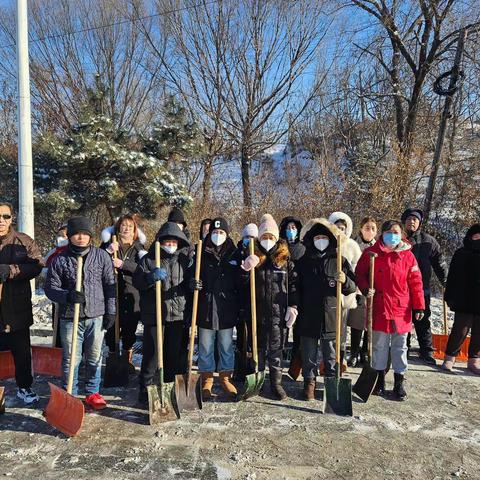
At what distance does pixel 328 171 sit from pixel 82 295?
10952 mm

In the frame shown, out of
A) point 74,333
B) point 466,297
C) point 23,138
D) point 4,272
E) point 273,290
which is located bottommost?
point 74,333

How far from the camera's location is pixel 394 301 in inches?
175

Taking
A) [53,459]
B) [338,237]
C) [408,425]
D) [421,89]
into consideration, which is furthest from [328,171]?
[53,459]

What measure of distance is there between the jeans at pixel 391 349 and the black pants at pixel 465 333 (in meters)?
1.18

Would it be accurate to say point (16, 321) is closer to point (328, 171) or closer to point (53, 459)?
point (53, 459)

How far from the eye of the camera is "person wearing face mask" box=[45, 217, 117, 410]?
13.3 feet

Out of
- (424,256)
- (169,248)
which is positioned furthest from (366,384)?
(169,248)

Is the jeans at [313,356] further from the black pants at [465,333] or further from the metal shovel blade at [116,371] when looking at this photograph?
the metal shovel blade at [116,371]

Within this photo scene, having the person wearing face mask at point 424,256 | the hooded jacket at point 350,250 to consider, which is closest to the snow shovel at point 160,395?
the hooded jacket at point 350,250

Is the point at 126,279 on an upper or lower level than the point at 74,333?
upper

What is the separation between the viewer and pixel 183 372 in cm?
468

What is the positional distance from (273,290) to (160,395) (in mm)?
1509

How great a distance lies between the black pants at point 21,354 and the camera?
13.7ft

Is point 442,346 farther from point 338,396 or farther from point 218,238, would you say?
point 218,238
